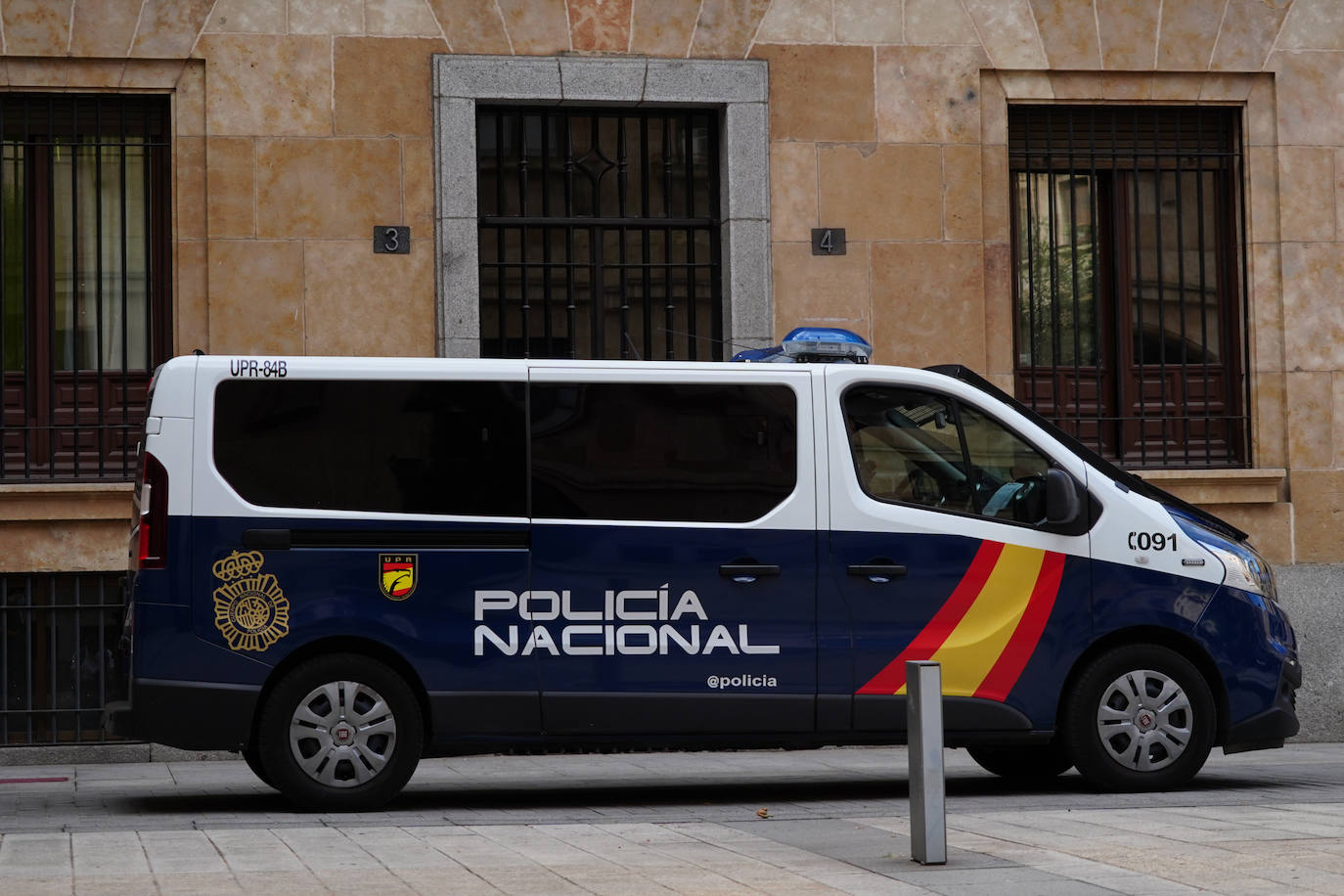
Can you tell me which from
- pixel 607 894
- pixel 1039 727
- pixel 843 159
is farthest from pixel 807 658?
pixel 843 159

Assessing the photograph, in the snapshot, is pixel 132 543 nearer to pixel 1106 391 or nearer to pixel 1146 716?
pixel 1146 716

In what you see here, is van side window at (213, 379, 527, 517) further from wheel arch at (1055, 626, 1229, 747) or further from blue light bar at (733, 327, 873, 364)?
wheel arch at (1055, 626, 1229, 747)

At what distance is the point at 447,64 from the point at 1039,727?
240 inches

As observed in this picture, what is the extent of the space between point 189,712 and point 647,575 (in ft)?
6.83

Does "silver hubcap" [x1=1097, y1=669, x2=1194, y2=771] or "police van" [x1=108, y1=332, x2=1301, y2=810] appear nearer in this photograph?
"police van" [x1=108, y1=332, x2=1301, y2=810]

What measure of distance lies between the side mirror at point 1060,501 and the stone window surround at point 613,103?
4.08 m

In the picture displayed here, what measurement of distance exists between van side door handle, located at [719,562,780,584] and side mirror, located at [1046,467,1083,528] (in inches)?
52.0

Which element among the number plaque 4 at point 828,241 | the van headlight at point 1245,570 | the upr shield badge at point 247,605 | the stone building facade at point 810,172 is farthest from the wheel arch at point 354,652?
the number plaque 4 at point 828,241

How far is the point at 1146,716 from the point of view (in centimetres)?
867

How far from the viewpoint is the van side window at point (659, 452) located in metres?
8.34

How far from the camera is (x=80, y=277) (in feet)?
39.7

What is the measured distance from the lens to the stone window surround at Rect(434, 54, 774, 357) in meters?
12.1

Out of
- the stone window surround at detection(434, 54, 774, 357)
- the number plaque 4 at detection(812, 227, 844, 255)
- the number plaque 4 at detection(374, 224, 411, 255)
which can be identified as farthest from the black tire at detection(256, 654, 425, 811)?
the number plaque 4 at detection(812, 227, 844, 255)

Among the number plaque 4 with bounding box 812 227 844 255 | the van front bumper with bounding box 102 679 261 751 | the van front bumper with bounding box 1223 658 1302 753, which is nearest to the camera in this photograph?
the van front bumper with bounding box 102 679 261 751
